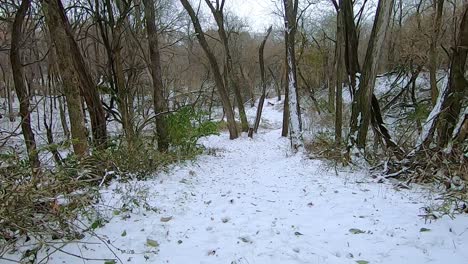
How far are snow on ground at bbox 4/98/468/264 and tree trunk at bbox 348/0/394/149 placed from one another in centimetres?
118

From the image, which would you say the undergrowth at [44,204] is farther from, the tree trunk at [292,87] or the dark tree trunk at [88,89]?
the tree trunk at [292,87]

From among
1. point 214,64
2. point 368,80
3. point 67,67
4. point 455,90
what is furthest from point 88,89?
point 455,90

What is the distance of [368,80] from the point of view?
299 inches

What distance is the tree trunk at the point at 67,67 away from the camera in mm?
5977

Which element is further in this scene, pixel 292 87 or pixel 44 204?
pixel 292 87

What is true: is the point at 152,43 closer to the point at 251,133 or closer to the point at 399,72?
the point at 251,133

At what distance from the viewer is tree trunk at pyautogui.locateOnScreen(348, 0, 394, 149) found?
23.9ft

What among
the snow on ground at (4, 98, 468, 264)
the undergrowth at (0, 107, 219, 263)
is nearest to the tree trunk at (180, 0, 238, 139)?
the snow on ground at (4, 98, 468, 264)

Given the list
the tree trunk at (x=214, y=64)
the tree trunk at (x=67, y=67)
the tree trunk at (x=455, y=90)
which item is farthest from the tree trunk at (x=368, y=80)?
the tree trunk at (x=214, y=64)

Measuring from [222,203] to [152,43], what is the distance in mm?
5803

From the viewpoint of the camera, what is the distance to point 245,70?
115 ft

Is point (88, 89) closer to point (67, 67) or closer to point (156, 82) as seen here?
point (67, 67)

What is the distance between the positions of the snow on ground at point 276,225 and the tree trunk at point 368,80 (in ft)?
3.86

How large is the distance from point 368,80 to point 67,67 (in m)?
5.92
